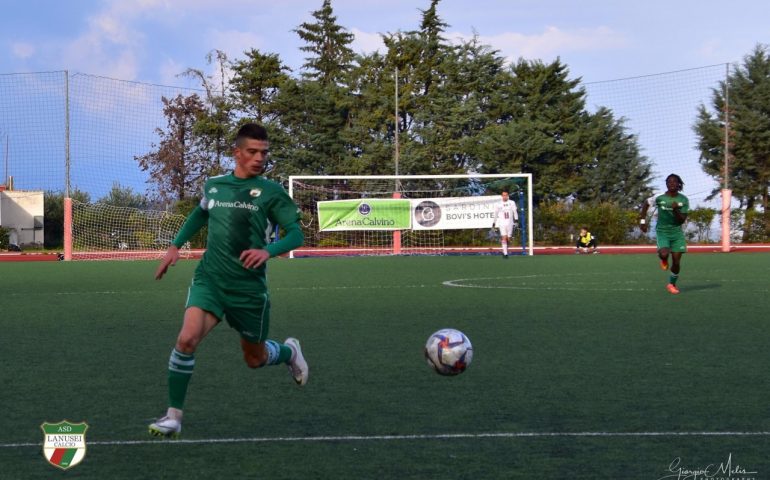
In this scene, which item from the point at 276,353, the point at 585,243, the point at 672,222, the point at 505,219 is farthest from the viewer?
the point at 585,243

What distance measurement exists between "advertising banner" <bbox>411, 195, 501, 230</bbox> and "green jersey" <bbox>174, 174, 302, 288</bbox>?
26.9 meters

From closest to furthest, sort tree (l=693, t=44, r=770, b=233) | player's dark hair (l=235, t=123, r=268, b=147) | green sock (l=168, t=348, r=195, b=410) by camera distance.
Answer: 1. green sock (l=168, t=348, r=195, b=410)
2. player's dark hair (l=235, t=123, r=268, b=147)
3. tree (l=693, t=44, r=770, b=233)

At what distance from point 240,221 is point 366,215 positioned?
88.4 feet

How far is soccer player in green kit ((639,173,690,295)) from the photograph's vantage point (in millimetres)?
15297

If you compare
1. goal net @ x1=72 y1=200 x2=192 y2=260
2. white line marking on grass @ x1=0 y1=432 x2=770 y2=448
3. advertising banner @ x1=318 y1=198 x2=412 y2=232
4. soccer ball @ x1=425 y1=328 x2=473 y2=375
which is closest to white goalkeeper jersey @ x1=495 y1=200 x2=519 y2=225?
advertising banner @ x1=318 y1=198 x2=412 y2=232

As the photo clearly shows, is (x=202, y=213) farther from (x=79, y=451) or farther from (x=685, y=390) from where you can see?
(x=685, y=390)

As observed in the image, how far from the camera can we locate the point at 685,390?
22.2 feet

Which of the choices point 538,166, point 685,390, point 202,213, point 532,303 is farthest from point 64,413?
point 538,166

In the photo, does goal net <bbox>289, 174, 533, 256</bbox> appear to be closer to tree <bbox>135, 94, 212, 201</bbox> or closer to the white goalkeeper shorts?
the white goalkeeper shorts

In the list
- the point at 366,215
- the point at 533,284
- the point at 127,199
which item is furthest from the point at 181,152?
the point at 533,284

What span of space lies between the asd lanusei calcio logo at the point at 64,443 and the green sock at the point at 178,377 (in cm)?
49

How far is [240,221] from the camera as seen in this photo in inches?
234

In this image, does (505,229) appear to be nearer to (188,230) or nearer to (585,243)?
(585,243)

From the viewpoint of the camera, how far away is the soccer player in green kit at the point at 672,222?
50.2 feet
